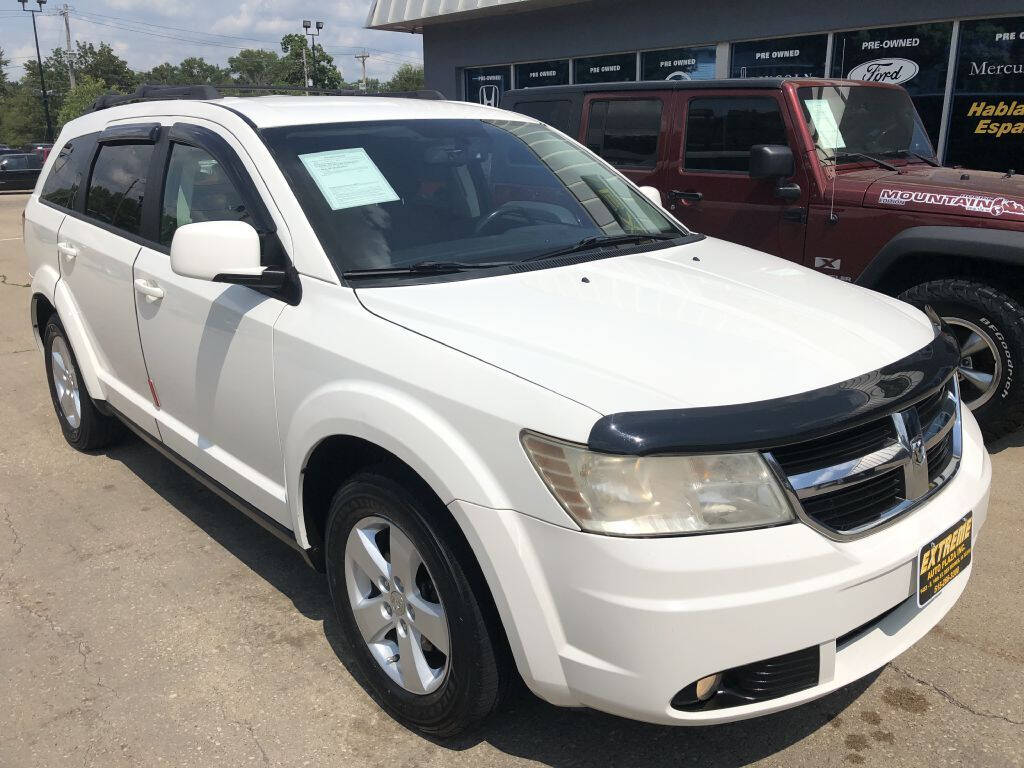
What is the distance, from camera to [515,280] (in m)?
2.74

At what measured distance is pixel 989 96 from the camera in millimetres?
9766

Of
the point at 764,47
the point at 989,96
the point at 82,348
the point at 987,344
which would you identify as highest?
the point at 764,47

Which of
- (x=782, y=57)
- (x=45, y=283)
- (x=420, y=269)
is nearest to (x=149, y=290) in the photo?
(x=420, y=269)

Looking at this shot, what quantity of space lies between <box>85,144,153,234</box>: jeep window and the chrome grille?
291cm

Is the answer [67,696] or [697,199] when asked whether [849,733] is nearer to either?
[67,696]

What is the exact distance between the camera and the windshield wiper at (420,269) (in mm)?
2695

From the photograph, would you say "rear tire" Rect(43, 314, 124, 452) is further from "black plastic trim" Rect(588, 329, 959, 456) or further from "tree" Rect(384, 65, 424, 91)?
"tree" Rect(384, 65, 424, 91)

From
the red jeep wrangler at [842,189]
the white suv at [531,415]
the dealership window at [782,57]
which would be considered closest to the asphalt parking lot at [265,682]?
the white suv at [531,415]

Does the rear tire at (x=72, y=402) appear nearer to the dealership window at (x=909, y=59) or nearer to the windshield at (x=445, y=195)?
the windshield at (x=445, y=195)

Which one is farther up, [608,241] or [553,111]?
[553,111]

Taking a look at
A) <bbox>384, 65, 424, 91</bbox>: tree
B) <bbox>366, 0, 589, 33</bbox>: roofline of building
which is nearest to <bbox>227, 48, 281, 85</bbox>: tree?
<bbox>384, 65, 424, 91</bbox>: tree

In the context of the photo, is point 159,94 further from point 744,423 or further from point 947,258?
point 947,258

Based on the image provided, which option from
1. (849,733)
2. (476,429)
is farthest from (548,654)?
(849,733)

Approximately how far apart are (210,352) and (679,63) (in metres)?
11.4
